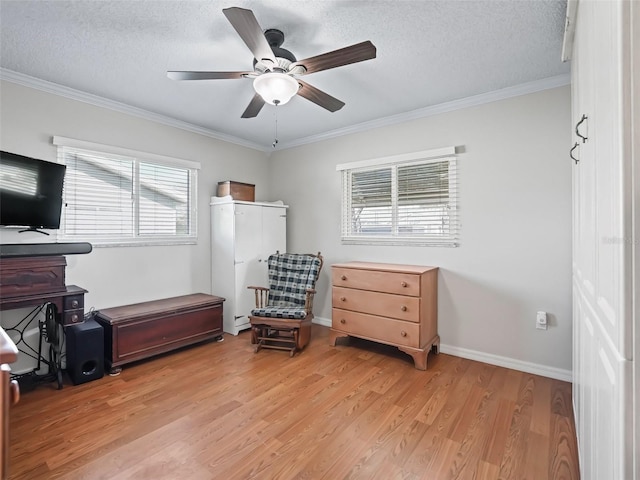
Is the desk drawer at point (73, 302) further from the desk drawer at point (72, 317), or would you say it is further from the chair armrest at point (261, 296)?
the chair armrest at point (261, 296)

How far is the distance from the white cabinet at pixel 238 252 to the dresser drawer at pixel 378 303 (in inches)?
45.9

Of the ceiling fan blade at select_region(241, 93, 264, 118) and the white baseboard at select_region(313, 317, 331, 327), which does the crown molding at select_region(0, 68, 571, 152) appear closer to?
the ceiling fan blade at select_region(241, 93, 264, 118)

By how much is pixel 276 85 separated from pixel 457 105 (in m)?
2.01

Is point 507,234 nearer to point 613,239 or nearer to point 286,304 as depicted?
point 613,239

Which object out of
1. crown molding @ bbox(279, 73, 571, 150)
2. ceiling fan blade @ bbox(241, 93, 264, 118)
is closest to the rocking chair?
crown molding @ bbox(279, 73, 571, 150)

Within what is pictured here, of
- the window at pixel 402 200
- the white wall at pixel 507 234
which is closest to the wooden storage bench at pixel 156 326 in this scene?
the window at pixel 402 200

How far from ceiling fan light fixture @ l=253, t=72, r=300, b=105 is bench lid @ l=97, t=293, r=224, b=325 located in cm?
227

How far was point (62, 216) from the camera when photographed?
2.83 meters

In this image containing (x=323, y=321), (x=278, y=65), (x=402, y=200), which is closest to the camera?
(x=278, y=65)

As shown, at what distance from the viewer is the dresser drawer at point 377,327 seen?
2889mm

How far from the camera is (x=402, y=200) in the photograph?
138 inches

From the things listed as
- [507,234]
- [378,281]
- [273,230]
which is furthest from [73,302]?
[507,234]

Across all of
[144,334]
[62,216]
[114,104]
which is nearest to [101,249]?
[62,216]

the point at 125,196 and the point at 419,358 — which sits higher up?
the point at 125,196
